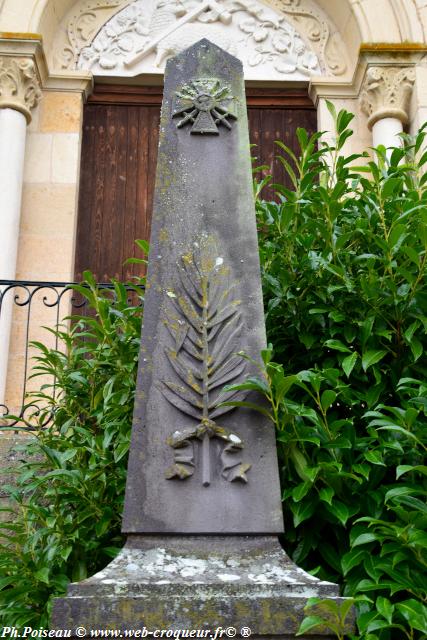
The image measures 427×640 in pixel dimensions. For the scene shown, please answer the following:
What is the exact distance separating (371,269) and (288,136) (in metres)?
5.95

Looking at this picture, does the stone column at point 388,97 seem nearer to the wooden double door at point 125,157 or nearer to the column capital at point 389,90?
the column capital at point 389,90

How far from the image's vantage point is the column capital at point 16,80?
8.27 meters

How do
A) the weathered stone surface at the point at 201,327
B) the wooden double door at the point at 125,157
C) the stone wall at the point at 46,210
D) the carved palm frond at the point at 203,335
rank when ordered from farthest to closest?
the wooden double door at the point at 125,157 < the stone wall at the point at 46,210 < the carved palm frond at the point at 203,335 < the weathered stone surface at the point at 201,327

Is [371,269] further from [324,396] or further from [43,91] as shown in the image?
[43,91]

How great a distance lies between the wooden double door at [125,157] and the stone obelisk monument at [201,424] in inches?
197

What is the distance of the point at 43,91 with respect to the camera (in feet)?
29.0

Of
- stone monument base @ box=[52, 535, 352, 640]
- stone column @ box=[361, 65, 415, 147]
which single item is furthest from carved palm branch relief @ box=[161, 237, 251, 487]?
stone column @ box=[361, 65, 415, 147]

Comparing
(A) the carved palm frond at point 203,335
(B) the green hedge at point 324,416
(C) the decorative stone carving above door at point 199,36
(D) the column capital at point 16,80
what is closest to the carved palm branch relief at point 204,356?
(A) the carved palm frond at point 203,335

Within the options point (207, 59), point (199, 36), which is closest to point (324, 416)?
point (207, 59)

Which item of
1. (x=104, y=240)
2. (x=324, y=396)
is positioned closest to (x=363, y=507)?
(x=324, y=396)

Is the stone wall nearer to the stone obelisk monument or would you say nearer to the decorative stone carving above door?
the decorative stone carving above door

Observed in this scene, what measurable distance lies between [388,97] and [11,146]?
3710 millimetres

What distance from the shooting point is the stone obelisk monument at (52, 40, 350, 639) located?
94.3 inches

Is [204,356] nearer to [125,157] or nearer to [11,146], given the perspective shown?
[11,146]
